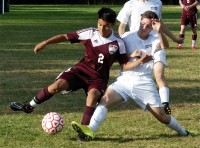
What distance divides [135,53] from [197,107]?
109 inches

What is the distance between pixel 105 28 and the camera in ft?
27.0

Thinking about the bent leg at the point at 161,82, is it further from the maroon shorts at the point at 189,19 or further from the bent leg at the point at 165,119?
the maroon shorts at the point at 189,19

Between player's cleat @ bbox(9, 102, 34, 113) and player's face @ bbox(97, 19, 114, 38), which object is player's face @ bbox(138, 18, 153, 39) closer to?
player's face @ bbox(97, 19, 114, 38)

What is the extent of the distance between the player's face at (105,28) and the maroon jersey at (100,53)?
6 cm

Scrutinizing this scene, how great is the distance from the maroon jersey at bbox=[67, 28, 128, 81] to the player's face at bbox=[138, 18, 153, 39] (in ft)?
0.87

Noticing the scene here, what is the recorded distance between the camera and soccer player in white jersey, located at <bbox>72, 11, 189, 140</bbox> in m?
8.18

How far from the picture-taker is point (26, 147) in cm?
768

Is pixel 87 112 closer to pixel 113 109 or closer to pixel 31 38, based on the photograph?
pixel 113 109

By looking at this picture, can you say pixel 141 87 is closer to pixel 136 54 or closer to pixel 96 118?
pixel 136 54

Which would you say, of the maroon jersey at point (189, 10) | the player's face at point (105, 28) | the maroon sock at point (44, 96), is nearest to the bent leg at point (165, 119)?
the player's face at point (105, 28)

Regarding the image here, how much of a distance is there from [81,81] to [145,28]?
0.98m

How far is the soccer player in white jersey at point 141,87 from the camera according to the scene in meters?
8.18

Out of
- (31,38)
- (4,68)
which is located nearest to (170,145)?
(4,68)

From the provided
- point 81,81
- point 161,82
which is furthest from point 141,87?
point 161,82
